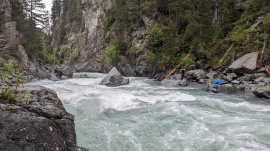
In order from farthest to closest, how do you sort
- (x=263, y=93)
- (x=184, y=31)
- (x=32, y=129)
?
1. (x=184, y=31)
2. (x=263, y=93)
3. (x=32, y=129)

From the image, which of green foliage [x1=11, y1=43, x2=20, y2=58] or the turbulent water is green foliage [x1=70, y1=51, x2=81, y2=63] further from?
the turbulent water

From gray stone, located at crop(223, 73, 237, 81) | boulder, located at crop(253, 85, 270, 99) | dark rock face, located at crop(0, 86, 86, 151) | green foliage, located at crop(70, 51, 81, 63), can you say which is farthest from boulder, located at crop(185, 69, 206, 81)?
green foliage, located at crop(70, 51, 81, 63)

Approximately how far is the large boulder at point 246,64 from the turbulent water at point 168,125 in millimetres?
6312

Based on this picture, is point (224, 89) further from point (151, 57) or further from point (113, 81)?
point (151, 57)

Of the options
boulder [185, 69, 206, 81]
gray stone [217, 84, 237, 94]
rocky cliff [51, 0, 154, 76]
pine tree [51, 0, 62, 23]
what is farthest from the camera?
pine tree [51, 0, 62, 23]

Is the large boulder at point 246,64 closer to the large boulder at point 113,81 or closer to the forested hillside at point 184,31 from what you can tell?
the forested hillside at point 184,31

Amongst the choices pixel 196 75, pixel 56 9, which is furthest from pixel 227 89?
pixel 56 9

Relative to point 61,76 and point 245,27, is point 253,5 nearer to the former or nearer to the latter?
point 245,27

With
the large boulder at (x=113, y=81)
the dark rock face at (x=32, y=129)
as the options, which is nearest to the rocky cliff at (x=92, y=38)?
the large boulder at (x=113, y=81)

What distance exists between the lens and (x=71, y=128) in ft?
10.8

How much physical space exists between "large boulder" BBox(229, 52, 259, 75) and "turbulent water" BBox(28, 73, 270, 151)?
631 cm

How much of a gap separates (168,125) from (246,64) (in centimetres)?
1349

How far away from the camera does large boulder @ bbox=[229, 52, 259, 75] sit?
14656 mm

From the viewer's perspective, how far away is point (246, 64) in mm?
15102
